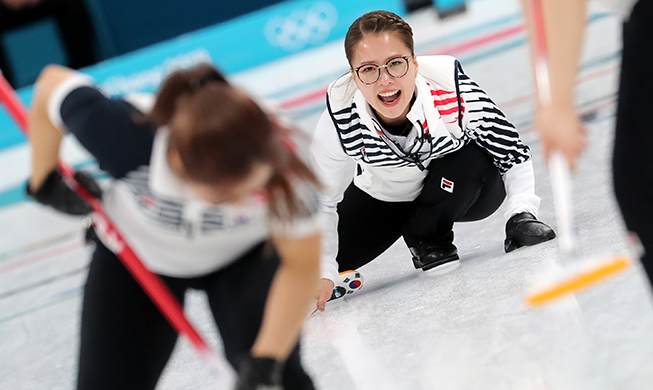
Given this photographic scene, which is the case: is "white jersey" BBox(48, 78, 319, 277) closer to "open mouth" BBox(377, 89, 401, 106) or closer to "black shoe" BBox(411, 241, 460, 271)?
"open mouth" BBox(377, 89, 401, 106)

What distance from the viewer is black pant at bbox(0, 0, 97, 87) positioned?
23.4ft

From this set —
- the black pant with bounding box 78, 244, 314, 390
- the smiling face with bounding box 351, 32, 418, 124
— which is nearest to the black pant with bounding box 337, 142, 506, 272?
the smiling face with bounding box 351, 32, 418, 124

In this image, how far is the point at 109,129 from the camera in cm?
147

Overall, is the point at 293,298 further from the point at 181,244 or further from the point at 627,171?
the point at 627,171

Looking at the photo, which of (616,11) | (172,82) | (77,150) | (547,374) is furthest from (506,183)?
(77,150)

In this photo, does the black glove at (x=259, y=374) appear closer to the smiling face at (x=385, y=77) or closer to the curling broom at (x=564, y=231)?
the curling broom at (x=564, y=231)

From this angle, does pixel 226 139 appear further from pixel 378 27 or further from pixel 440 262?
pixel 440 262

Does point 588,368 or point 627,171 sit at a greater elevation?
point 627,171

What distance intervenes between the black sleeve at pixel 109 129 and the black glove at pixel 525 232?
4.57 feet

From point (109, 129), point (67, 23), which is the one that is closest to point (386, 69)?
point (109, 129)

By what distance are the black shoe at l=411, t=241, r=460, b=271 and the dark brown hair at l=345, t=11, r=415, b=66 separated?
0.66 meters

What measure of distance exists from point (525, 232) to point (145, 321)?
1311mm

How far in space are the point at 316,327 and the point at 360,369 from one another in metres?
0.36

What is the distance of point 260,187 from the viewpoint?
125 centimetres
